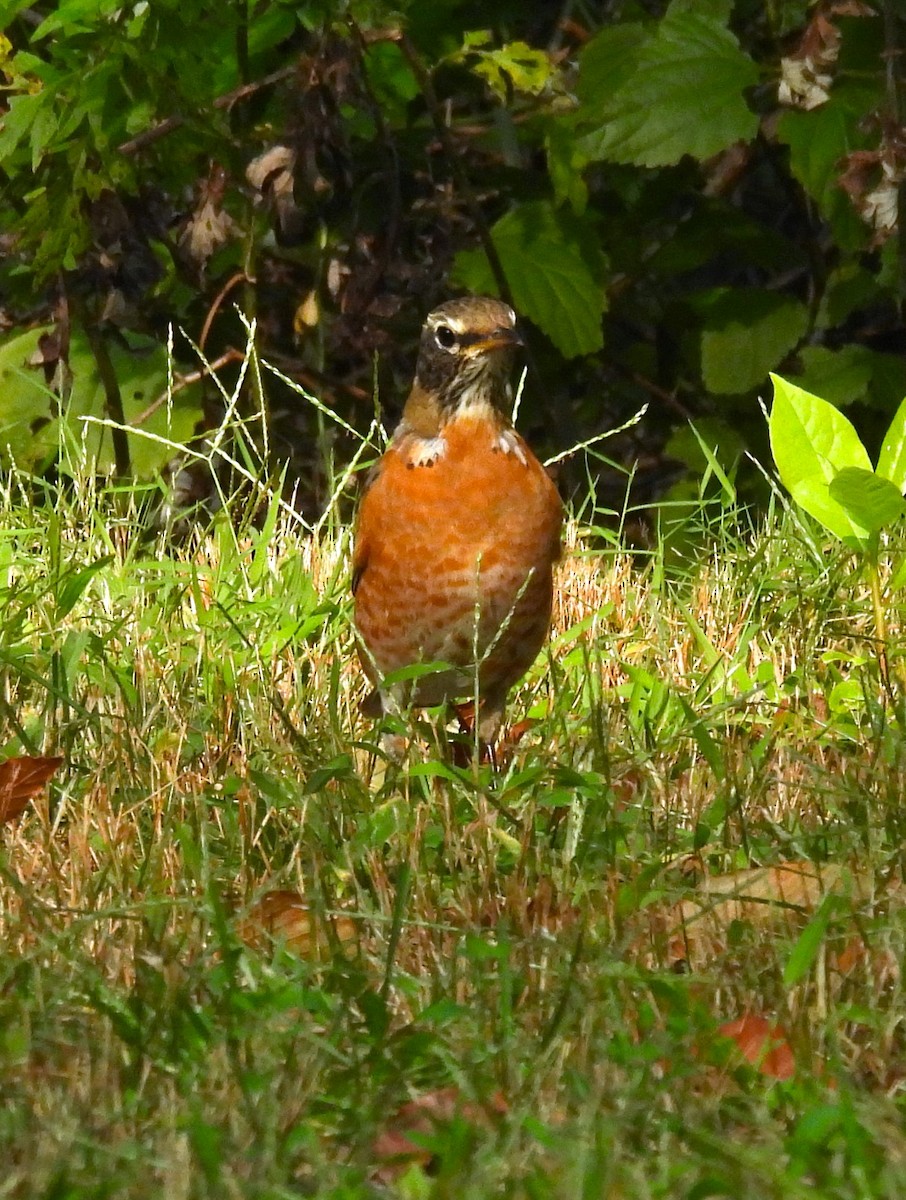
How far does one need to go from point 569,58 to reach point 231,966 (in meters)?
4.02

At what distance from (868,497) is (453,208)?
175cm

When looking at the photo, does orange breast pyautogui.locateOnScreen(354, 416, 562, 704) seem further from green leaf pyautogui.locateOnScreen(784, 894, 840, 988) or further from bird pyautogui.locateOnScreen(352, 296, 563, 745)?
green leaf pyautogui.locateOnScreen(784, 894, 840, 988)

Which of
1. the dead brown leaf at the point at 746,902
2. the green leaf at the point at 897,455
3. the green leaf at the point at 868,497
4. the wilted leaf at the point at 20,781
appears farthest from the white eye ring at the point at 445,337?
the dead brown leaf at the point at 746,902

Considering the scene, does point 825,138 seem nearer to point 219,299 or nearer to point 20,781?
point 219,299

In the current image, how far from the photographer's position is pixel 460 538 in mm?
3771

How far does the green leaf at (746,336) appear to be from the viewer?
5.29m

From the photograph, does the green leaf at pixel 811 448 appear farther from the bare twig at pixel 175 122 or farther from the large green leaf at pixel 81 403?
the large green leaf at pixel 81 403

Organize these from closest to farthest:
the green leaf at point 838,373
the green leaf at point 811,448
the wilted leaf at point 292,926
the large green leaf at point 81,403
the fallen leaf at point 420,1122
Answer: the fallen leaf at point 420,1122 → the wilted leaf at point 292,926 → the green leaf at point 811,448 → the green leaf at point 838,373 → the large green leaf at point 81,403

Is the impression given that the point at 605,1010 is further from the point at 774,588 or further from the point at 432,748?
the point at 774,588

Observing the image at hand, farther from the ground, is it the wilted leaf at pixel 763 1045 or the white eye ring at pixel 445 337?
the wilted leaf at pixel 763 1045

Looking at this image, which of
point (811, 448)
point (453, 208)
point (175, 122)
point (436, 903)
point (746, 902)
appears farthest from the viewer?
point (453, 208)

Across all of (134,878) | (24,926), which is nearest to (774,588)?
(134,878)

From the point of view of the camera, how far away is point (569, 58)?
5.74 metres

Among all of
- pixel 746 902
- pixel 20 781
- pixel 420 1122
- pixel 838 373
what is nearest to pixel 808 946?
pixel 746 902
